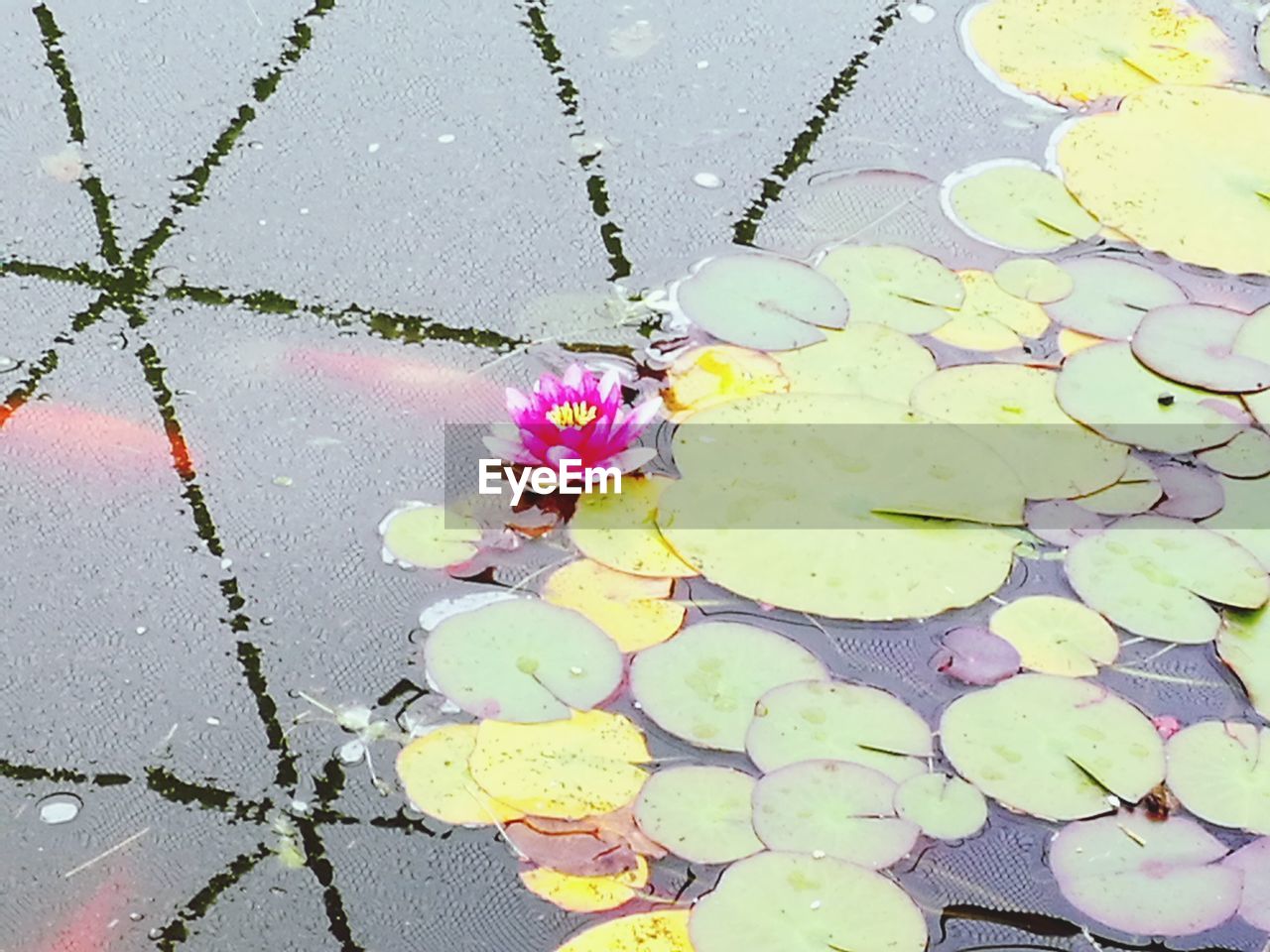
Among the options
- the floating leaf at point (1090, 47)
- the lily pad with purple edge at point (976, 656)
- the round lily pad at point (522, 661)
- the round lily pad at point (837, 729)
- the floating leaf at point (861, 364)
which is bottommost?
the round lily pad at point (837, 729)

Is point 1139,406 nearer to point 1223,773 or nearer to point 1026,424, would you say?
point 1026,424

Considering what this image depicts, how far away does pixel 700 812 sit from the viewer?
5.16 feet

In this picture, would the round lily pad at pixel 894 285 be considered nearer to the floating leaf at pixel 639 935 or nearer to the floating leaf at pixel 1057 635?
the floating leaf at pixel 1057 635

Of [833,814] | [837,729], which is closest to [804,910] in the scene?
[833,814]

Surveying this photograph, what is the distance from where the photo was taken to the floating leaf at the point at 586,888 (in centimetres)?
151

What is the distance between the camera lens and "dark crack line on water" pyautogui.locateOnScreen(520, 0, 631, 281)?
2.19 m

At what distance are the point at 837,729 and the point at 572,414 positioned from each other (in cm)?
46

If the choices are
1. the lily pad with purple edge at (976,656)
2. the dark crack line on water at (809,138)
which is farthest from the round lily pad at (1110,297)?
the lily pad with purple edge at (976,656)

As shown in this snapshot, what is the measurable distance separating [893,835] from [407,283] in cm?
95

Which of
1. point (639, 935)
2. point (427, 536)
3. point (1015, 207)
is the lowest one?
point (639, 935)

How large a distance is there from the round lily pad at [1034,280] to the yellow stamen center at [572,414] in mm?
607

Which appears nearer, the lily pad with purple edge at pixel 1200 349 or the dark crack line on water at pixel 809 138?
the lily pad with purple edge at pixel 1200 349

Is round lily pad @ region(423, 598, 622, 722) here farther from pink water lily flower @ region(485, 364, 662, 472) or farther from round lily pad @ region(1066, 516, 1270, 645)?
round lily pad @ region(1066, 516, 1270, 645)

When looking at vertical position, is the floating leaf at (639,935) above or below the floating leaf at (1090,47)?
below
